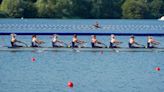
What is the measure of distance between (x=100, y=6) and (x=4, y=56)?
3063 inches

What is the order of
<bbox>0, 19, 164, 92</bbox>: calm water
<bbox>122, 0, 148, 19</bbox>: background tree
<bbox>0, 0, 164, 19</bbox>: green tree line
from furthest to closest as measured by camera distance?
<bbox>122, 0, 148, 19</bbox>: background tree, <bbox>0, 0, 164, 19</bbox>: green tree line, <bbox>0, 19, 164, 92</bbox>: calm water

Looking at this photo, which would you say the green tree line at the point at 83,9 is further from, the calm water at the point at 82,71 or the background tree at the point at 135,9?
the calm water at the point at 82,71

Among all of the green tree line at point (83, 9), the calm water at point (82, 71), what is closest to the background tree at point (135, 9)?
the green tree line at point (83, 9)

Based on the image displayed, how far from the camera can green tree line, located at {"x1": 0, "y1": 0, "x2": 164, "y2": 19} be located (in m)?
110

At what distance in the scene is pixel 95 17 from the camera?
11925 centimetres

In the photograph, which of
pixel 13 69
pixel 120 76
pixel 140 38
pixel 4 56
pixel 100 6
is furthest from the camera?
pixel 100 6

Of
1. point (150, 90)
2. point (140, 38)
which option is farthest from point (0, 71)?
point (140, 38)

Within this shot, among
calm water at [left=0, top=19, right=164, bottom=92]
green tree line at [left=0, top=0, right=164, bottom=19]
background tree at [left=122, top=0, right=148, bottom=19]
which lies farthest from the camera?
background tree at [left=122, top=0, right=148, bottom=19]

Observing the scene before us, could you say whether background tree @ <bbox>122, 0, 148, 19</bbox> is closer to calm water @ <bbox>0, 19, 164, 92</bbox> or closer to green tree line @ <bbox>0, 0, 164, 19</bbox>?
green tree line @ <bbox>0, 0, 164, 19</bbox>

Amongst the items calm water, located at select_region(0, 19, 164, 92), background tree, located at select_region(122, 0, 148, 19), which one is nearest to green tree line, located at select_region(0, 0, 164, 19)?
background tree, located at select_region(122, 0, 148, 19)

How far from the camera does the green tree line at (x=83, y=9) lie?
110062mm

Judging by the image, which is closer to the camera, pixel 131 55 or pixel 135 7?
pixel 131 55

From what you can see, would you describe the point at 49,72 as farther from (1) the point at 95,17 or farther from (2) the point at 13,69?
(1) the point at 95,17

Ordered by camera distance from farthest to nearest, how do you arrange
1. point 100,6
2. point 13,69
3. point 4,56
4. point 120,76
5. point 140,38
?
point 100,6 → point 140,38 → point 4,56 → point 13,69 → point 120,76
